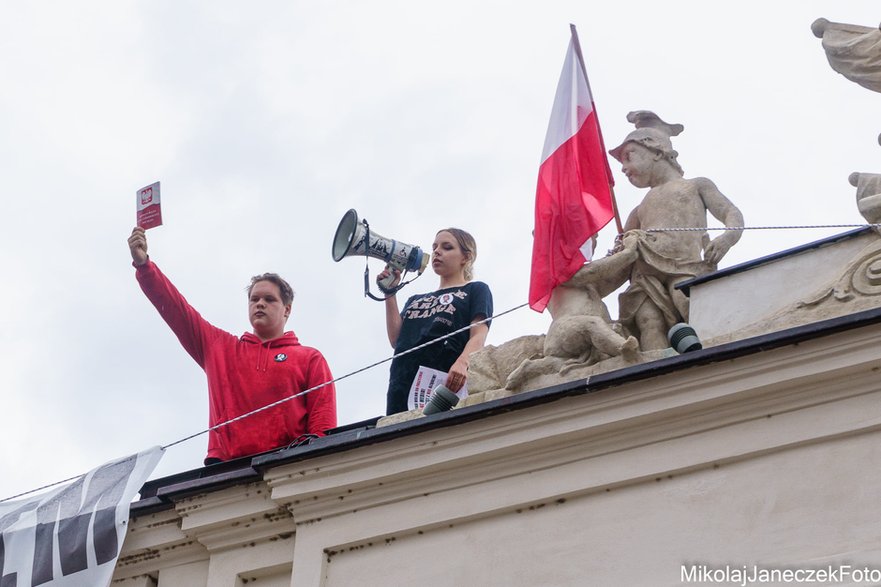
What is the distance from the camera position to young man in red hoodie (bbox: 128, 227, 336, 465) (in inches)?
538

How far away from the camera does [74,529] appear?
13.3 metres

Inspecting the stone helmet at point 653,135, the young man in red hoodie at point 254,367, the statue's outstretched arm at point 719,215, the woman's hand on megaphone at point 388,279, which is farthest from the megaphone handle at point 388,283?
the statue's outstretched arm at point 719,215

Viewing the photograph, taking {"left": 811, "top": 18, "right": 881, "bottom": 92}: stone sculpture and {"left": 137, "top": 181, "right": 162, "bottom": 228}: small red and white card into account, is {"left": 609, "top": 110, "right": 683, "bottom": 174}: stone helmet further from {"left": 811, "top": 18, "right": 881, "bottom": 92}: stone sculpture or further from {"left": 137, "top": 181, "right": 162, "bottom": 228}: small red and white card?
{"left": 137, "top": 181, "right": 162, "bottom": 228}: small red and white card

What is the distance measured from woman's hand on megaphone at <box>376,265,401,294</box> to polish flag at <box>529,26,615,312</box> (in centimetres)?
145

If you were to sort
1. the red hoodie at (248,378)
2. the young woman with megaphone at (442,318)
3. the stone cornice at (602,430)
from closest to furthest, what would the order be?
the stone cornice at (602,430) < the red hoodie at (248,378) < the young woman with megaphone at (442,318)

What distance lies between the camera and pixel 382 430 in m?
12.2

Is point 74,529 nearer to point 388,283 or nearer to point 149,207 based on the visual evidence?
point 149,207

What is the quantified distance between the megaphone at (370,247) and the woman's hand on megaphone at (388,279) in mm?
21

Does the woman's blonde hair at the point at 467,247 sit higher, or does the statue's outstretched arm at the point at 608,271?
the woman's blonde hair at the point at 467,247

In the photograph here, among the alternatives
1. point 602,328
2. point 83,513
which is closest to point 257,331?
point 83,513

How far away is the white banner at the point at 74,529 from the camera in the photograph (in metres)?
13.0

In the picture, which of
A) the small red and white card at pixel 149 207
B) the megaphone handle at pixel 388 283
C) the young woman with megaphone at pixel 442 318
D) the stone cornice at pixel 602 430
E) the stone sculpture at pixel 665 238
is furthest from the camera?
the megaphone handle at pixel 388 283

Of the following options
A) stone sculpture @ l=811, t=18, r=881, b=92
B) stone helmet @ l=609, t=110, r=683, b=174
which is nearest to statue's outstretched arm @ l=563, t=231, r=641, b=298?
stone helmet @ l=609, t=110, r=683, b=174

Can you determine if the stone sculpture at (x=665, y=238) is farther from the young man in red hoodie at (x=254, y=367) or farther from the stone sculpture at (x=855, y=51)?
the young man in red hoodie at (x=254, y=367)
